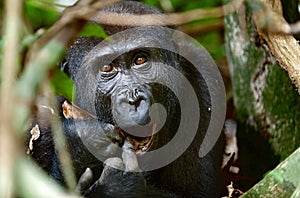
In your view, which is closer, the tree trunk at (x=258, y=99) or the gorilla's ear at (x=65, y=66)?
the gorilla's ear at (x=65, y=66)

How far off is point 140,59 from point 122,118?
630mm

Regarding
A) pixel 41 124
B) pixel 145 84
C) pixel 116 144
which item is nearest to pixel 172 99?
pixel 145 84

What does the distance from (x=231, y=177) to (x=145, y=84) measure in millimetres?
1038

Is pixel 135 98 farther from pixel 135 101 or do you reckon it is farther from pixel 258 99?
pixel 258 99

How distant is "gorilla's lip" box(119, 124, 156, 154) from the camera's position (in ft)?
10.7

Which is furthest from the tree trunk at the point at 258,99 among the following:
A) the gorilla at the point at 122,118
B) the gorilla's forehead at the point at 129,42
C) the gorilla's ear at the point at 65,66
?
the gorilla's ear at the point at 65,66

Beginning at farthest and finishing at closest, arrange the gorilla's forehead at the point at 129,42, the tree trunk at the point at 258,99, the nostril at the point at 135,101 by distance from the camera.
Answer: the tree trunk at the point at 258,99 → the gorilla's forehead at the point at 129,42 → the nostril at the point at 135,101

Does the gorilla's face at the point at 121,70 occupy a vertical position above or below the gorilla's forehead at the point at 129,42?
below

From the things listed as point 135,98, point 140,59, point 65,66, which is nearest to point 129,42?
point 140,59

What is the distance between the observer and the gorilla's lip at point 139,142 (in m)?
3.25

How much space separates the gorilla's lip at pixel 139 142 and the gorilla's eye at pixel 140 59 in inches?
20.3

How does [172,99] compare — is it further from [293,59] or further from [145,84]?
[293,59]

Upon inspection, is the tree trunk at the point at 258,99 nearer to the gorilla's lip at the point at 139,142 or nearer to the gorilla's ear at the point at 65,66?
the gorilla's lip at the point at 139,142

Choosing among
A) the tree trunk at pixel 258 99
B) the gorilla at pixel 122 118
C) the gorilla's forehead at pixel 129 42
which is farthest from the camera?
the tree trunk at pixel 258 99
